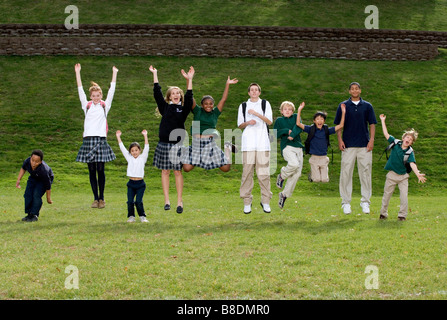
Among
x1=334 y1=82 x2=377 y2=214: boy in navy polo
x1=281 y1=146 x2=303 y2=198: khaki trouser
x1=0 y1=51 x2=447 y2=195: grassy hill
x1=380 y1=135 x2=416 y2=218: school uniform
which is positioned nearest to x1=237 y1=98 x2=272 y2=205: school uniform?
x1=281 y1=146 x2=303 y2=198: khaki trouser

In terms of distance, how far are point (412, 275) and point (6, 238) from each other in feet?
26.4

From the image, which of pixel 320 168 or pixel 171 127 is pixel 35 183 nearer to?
pixel 171 127

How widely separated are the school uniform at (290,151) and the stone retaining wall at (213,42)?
79.5 feet

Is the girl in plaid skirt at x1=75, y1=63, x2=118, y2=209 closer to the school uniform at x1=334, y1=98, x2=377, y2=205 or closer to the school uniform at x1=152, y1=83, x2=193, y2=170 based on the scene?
the school uniform at x1=152, y1=83, x2=193, y2=170

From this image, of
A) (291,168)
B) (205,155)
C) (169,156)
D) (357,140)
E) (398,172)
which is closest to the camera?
(205,155)

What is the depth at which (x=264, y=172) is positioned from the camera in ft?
37.2

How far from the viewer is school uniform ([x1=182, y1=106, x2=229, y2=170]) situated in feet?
36.8

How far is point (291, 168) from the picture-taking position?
38.9 ft

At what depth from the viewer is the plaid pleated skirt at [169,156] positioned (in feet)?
37.6

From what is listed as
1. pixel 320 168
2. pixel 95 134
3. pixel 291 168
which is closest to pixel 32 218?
pixel 95 134

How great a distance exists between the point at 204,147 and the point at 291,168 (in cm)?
206

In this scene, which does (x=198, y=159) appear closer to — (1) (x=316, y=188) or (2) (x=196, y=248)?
(2) (x=196, y=248)

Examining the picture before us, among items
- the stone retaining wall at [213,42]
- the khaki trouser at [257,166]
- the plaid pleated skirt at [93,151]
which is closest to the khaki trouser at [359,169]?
the khaki trouser at [257,166]

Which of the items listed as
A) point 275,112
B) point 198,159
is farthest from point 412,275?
point 275,112
